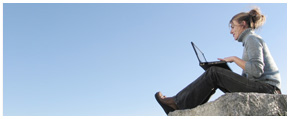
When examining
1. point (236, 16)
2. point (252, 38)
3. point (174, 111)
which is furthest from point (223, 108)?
point (236, 16)

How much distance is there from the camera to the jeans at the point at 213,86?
13.9ft

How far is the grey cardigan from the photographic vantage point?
13.6 feet

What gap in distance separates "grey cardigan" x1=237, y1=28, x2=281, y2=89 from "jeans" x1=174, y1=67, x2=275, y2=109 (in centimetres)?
11

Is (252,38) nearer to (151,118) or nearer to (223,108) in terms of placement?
(223,108)

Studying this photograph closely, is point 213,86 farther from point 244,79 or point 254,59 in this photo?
point 254,59

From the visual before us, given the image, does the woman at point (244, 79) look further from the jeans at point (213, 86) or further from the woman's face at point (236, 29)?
the woman's face at point (236, 29)

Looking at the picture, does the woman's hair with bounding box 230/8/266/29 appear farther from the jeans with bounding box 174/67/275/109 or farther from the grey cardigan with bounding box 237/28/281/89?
the jeans with bounding box 174/67/275/109

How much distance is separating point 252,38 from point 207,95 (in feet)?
3.25

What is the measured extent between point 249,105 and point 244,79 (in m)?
0.44

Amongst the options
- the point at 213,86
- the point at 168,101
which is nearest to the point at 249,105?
the point at 213,86

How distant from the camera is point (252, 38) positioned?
438 cm

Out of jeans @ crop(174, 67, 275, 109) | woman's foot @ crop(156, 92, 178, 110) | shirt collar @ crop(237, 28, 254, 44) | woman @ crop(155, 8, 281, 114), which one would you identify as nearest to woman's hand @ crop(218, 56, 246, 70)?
woman @ crop(155, 8, 281, 114)

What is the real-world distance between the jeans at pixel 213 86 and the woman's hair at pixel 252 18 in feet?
3.20

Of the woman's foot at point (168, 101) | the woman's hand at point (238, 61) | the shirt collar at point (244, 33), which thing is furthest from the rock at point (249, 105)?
the shirt collar at point (244, 33)
